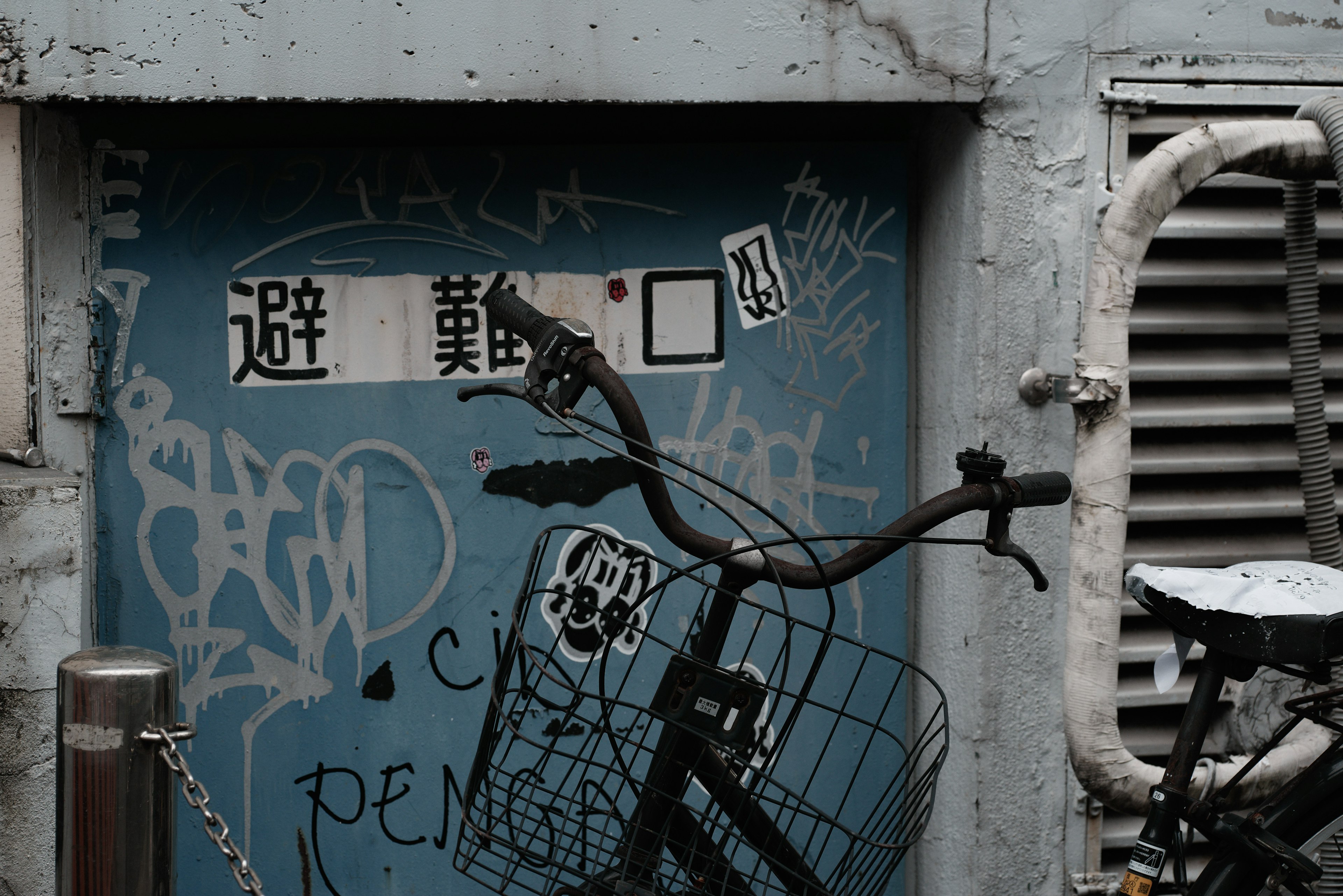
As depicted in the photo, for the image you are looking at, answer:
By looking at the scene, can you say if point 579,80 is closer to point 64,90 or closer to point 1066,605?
point 64,90

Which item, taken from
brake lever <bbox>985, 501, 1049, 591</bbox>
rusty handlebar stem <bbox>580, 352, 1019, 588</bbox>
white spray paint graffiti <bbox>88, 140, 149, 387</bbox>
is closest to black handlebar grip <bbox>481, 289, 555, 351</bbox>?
rusty handlebar stem <bbox>580, 352, 1019, 588</bbox>

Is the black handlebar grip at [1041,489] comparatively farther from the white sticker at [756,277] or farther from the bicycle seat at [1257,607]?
the white sticker at [756,277]

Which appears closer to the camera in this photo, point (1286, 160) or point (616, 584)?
point (1286, 160)

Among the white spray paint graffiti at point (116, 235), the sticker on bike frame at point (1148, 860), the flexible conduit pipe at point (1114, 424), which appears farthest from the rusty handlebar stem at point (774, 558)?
the white spray paint graffiti at point (116, 235)

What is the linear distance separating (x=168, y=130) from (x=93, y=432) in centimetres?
91

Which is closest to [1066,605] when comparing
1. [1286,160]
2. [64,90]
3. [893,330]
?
[893,330]

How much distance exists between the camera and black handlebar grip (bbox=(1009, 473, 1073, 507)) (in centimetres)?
170

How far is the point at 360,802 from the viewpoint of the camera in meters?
3.12

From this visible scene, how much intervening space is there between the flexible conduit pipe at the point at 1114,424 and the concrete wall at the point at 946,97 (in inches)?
7.4

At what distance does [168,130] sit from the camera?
9.57ft

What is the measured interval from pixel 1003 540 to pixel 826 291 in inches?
64.4

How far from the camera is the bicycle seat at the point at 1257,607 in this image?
7.05 ft

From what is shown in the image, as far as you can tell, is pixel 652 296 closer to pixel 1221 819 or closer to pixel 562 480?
pixel 562 480

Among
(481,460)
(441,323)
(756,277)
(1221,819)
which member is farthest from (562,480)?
(1221,819)
